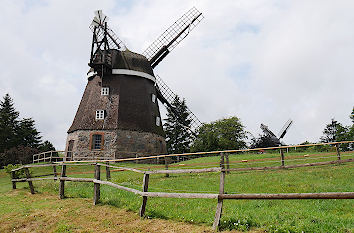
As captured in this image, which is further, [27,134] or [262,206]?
[27,134]

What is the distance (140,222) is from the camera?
807cm

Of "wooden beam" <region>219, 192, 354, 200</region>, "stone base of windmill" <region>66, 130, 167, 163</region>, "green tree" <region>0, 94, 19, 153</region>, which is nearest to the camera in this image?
"wooden beam" <region>219, 192, 354, 200</region>

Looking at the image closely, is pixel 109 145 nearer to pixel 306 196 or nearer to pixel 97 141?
pixel 97 141

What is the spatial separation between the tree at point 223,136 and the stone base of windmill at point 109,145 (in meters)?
10.8

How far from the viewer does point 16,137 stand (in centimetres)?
4678

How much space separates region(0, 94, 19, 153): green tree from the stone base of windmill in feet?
63.4

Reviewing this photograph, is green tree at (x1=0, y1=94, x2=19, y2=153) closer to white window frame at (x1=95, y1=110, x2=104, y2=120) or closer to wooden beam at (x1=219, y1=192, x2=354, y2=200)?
white window frame at (x1=95, y1=110, x2=104, y2=120)

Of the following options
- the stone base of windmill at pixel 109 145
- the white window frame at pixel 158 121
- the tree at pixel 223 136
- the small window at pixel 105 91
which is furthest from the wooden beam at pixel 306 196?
the tree at pixel 223 136

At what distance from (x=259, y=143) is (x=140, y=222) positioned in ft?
104

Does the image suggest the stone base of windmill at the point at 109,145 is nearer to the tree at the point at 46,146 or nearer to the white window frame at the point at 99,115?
the white window frame at the point at 99,115

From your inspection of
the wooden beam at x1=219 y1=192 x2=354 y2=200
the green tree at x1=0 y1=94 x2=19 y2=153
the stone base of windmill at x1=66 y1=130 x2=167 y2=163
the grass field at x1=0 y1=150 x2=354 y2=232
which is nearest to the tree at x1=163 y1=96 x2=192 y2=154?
the stone base of windmill at x1=66 y1=130 x2=167 y2=163

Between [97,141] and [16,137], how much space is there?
2456 centimetres

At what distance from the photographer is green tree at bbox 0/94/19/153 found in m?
44.4

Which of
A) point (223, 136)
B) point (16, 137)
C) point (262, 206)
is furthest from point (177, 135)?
point (262, 206)
